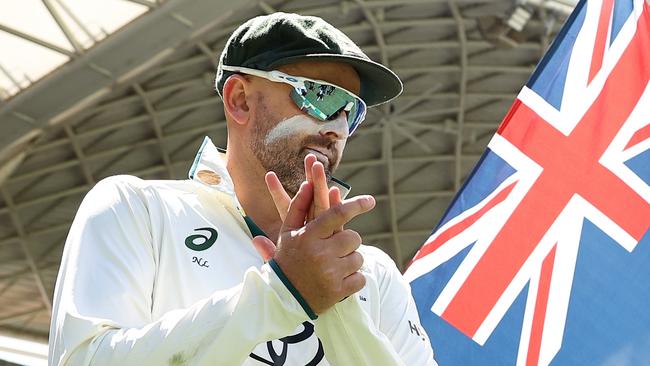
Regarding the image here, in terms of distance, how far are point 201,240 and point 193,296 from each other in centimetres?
15

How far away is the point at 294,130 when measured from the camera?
8.41ft

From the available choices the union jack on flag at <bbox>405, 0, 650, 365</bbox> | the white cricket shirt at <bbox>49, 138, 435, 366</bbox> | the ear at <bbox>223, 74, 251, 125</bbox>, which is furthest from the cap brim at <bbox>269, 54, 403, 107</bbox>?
the union jack on flag at <bbox>405, 0, 650, 365</bbox>

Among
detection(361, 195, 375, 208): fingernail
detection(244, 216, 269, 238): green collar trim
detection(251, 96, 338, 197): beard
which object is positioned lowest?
detection(244, 216, 269, 238): green collar trim

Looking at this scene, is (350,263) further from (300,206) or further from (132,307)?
(132,307)

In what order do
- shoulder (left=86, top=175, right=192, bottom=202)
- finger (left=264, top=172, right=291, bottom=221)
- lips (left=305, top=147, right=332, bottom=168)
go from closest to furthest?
finger (left=264, top=172, right=291, bottom=221) < shoulder (left=86, top=175, right=192, bottom=202) < lips (left=305, top=147, right=332, bottom=168)

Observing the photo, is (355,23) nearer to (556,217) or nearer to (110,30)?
(110,30)

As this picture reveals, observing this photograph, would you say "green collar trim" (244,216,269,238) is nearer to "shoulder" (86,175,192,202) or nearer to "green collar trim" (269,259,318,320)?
"shoulder" (86,175,192,202)

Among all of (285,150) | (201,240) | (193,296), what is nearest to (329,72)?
(285,150)

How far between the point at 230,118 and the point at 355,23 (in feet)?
71.9

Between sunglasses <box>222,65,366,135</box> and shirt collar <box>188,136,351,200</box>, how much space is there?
17cm

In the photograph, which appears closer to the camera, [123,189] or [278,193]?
[278,193]

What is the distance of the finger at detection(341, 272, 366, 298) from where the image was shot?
2.00 meters

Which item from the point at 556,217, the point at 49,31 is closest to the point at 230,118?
the point at 556,217

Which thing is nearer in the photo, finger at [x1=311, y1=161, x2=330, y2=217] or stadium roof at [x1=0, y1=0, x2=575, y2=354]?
finger at [x1=311, y1=161, x2=330, y2=217]
